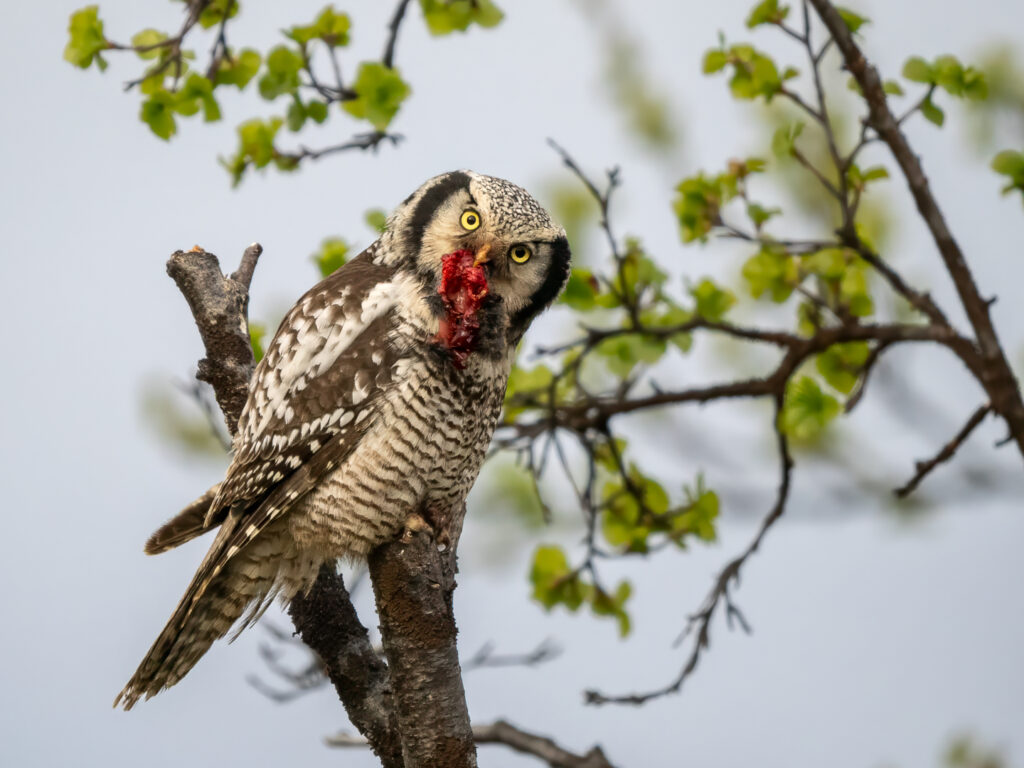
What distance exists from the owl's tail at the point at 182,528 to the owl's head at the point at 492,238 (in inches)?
31.9

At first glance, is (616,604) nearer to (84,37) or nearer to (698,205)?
(698,205)

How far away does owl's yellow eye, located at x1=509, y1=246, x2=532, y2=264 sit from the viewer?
2.54m

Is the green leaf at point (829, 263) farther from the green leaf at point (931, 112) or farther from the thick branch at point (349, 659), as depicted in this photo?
the thick branch at point (349, 659)

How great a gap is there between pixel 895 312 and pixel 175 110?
117 inches

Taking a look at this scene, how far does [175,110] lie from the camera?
3.53 m

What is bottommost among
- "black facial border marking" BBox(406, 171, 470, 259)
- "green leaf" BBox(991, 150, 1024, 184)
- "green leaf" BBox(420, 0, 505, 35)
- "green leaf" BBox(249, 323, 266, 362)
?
"black facial border marking" BBox(406, 171, 470, 259)

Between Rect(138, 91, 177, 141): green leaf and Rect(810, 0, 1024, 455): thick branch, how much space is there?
2061mm

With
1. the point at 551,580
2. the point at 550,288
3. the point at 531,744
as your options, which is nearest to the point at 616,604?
the point at 551,580

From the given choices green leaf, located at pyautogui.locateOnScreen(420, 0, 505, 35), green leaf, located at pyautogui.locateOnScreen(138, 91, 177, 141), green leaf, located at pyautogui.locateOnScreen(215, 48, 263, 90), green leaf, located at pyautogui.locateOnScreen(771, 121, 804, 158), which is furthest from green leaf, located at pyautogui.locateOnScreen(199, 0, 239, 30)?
green leaf, located at pyautogui.locateOnScreen(771, 121, 804, 158)

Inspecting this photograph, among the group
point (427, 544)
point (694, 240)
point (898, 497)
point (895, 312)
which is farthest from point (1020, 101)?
point (427, 544)

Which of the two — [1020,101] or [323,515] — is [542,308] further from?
[1020,101]

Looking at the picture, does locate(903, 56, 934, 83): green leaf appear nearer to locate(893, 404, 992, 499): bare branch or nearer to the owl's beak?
locate(893, 404, 992, 499): bare branch

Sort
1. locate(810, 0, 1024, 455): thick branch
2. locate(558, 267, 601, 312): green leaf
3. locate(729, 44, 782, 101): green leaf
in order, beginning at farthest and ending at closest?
locate(558, 267, 601, 312): green leaf, locate(729, 44, 782, 101): green leaf, locate(810, 0, 1024, 455): thick branch

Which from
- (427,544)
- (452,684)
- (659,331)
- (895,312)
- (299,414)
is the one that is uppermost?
(895,312)
